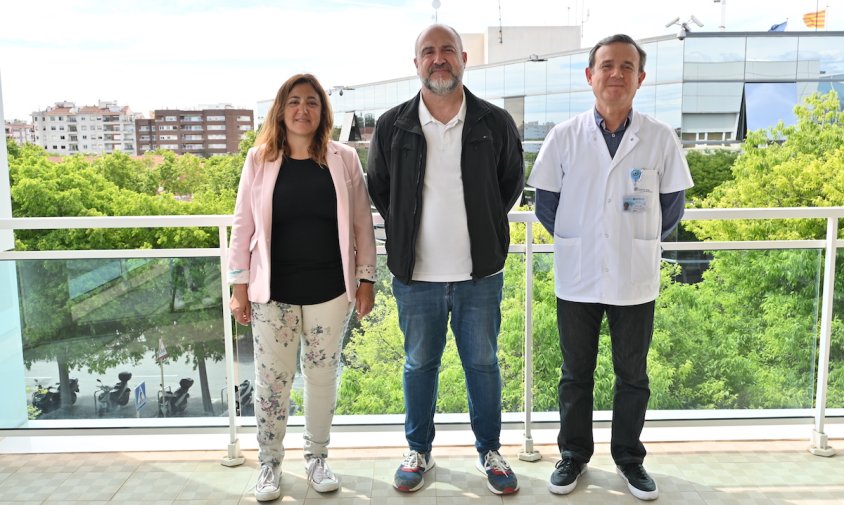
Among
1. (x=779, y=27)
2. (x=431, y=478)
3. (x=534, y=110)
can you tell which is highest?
(x=779, y=27)

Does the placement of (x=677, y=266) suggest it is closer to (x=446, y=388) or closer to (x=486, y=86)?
(x=446, y=388)

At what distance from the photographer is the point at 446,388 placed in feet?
8.83

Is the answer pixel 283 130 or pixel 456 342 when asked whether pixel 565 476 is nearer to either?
Answer: pixel 456 342

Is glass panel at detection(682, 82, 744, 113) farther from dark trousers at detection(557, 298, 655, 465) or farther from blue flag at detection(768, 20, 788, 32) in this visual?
dark trousers at detection(557, 298, 655, 465)

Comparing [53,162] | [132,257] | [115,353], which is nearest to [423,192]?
[132,257]

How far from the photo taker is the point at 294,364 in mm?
2334

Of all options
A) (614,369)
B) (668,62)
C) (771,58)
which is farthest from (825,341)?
(771,58)

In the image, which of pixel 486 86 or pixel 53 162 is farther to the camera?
pixel 53 162

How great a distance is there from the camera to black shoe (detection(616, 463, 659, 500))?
2266 mm

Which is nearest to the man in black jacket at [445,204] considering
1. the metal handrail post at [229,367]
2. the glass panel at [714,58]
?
the metal handrail post at [229,367]

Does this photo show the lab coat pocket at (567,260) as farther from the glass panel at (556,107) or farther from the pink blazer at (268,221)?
the glass panel at (556,107)

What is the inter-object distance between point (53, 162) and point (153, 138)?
5013 mm

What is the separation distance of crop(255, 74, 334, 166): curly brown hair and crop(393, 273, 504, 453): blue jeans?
54 cm

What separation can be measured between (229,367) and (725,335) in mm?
2019
